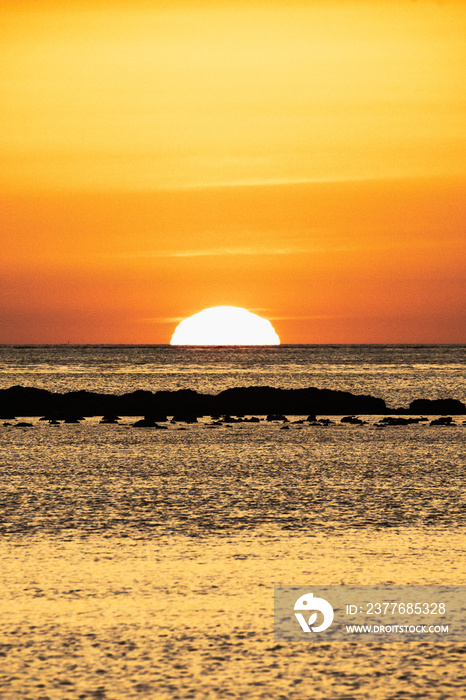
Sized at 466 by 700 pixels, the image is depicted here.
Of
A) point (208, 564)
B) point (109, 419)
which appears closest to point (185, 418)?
point (109, 419)

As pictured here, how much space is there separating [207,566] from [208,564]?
0.13 meters

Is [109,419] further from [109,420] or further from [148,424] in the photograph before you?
[148,424]

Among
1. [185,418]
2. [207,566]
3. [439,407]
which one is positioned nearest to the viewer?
[207,566]

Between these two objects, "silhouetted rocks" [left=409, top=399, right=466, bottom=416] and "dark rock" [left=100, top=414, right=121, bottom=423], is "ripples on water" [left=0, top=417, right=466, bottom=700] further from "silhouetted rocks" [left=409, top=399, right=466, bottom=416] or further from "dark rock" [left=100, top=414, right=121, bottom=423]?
"silhouetted rocks" [left=409, top=399, right=466, bottom=416]

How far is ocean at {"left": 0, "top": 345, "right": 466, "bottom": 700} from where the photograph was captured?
881cm

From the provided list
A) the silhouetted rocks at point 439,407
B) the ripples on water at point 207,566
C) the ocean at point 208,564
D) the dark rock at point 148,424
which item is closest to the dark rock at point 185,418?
the dark rock at point 148,424

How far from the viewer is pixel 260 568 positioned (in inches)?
516

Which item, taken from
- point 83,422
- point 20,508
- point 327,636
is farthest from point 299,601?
point 83,422

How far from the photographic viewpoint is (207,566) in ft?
43.4

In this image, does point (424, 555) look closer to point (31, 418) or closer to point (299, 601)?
point (299, 601)

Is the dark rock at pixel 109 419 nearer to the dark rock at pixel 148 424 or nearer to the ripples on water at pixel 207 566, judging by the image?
the dark rock at pixel 148 424

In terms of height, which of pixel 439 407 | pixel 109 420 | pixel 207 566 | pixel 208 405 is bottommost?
pixel 109 420

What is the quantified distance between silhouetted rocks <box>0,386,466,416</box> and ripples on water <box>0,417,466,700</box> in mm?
26031

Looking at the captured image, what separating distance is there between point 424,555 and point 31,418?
3954cm
